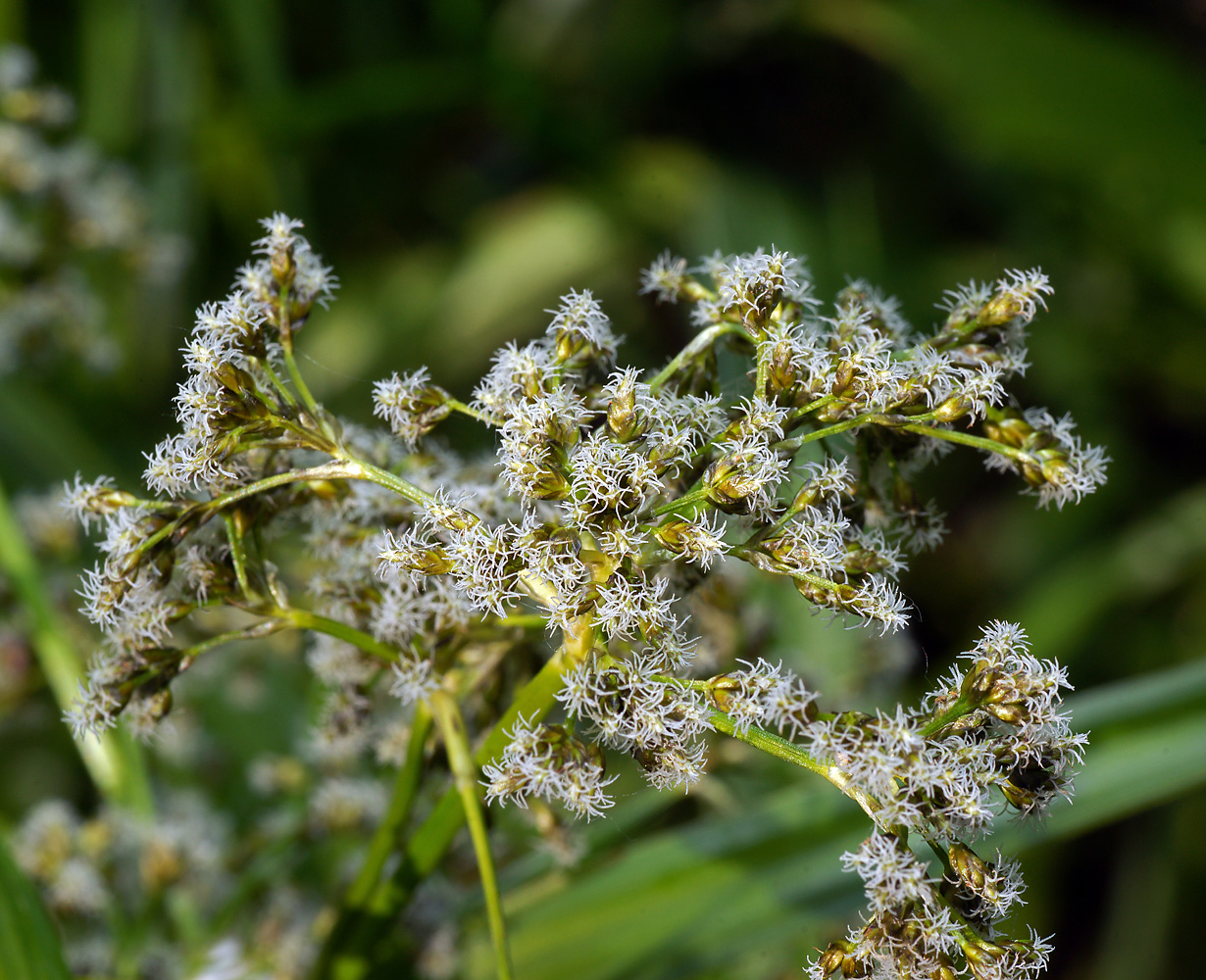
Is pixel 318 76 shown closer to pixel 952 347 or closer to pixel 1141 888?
pixel 952 347

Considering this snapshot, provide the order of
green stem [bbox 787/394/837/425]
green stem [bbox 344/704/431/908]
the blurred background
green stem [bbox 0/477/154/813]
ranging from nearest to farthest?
green stem [bbox 787/394/837/425]
green stem [bbox 344/704/431/908]
green stem [bbox 0/477/154/813]
the blurred background

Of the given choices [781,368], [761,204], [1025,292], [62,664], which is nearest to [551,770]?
[781,368]

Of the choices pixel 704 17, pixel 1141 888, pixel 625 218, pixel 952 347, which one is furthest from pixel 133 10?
pixel 1141 888

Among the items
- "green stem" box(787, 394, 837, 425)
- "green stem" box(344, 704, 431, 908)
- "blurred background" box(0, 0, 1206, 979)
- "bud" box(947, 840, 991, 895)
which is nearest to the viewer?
"bud" box(947, 840, 991, 895)

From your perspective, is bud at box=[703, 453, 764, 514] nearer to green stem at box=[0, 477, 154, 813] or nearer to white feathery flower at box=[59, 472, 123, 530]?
white feathery flower at box=[59, 472, 123, 530]

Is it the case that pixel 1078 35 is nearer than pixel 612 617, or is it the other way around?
pixel 612 617

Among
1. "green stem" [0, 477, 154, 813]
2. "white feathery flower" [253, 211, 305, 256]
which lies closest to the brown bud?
"white feathery flower" [253, 211, 305, 256]
